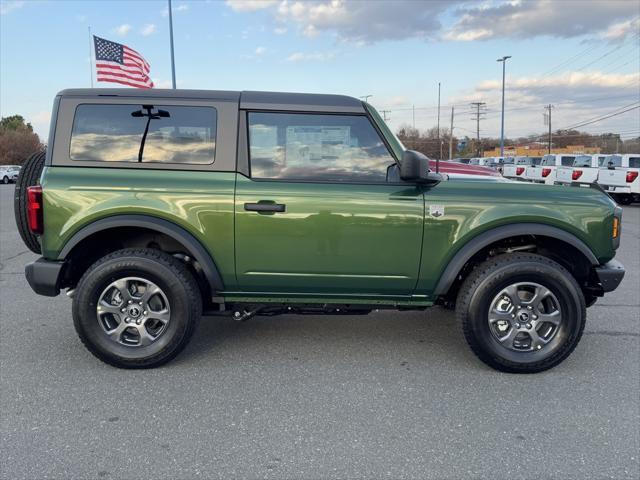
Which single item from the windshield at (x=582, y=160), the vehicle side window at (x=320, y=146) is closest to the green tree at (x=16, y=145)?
the windshield at (x=582, y=160)

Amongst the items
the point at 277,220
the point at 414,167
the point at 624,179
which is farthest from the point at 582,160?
the point at 277,220

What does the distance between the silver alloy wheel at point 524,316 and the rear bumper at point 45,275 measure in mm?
3077

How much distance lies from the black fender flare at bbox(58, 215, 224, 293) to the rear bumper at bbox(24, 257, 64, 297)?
0.08 m

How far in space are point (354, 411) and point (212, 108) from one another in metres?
2.28

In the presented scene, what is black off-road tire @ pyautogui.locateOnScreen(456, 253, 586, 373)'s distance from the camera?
3.52 m

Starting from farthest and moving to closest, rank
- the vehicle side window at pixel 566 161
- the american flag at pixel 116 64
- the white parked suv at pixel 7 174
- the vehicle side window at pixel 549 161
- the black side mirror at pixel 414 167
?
the white parked suv at pixel 7 174, the vehicle side window at pixel 549 161, the vehicle side window at pixel 566 161, the american flag at pixel 116 64, the black side mirror at pixel 414 167

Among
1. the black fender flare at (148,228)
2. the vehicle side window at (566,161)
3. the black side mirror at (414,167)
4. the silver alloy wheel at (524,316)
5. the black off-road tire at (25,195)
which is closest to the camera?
the black side mirror at (414,167)

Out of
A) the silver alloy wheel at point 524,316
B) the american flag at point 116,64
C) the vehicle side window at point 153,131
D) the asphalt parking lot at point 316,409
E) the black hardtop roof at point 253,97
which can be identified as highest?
the american flag at point 116,64

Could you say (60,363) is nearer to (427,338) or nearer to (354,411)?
(354,411)

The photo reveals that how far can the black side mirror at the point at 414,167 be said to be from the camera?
11.0 feet

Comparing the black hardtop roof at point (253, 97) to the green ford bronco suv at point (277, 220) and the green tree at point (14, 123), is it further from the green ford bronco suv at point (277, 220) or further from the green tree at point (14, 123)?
the green tree at point (14, 123)

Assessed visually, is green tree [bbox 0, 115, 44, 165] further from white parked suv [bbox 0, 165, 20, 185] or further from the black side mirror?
the black side mirror

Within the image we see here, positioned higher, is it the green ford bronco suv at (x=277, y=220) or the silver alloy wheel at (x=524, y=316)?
the green ford bronco suv at (x=277, y=220)

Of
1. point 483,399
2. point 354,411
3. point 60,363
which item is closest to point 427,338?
point 483,399
